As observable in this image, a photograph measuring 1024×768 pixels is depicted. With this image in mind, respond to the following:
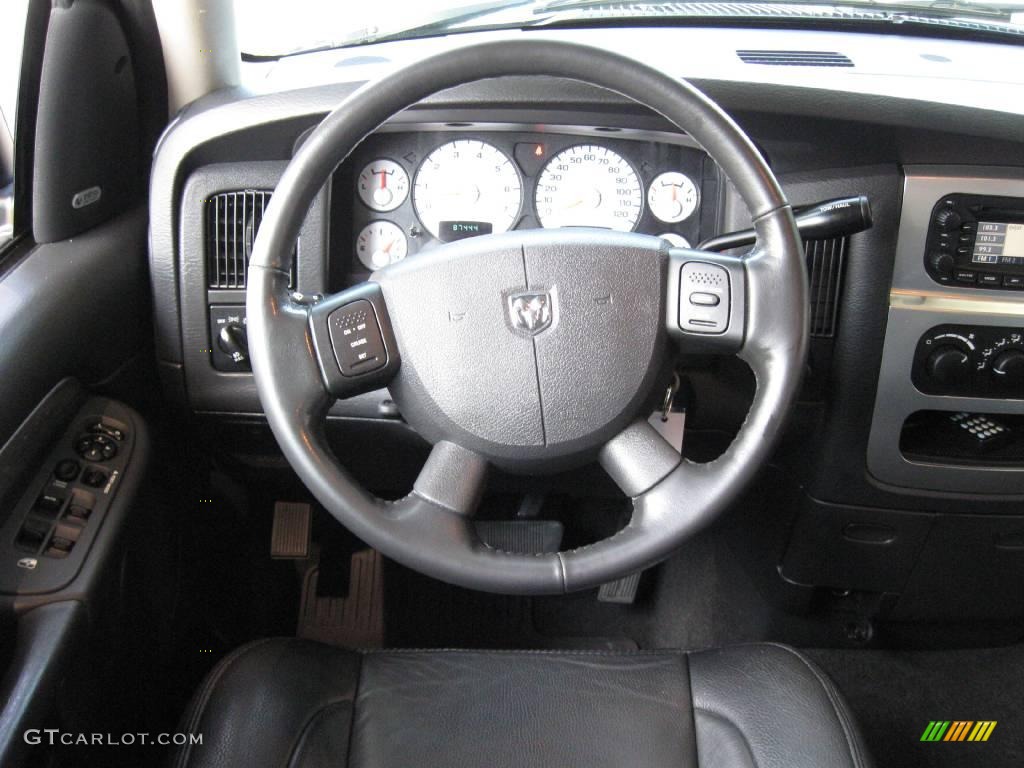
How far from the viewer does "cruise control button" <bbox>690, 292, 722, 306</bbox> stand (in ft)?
3.33

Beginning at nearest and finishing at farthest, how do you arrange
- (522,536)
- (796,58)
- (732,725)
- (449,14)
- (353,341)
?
(353,341) → (732,725) → (796,58) → (449,14) → (522,536)

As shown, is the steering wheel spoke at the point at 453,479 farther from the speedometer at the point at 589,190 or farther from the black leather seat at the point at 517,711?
the speedometer at the point at 589,190

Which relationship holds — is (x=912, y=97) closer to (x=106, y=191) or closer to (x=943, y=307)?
(x=943, y=307)

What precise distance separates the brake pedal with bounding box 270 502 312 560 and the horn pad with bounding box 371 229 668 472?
80 centimetres

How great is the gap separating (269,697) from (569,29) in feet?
3.78

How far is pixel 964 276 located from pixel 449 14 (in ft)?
2.93

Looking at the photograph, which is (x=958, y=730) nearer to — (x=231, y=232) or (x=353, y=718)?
(x=353, y=718)

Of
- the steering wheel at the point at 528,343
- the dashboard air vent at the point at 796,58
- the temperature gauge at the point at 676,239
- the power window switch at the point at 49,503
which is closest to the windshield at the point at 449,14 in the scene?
the dashboard air vent at the point at 796,58

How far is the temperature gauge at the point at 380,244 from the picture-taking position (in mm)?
1370

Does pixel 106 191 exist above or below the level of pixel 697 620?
above

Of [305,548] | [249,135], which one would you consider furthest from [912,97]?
[305,548]

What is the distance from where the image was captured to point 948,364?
132 cm

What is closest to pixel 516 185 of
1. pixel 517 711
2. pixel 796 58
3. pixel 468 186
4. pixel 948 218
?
pixel 468 186

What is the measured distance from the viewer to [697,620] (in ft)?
6.26
